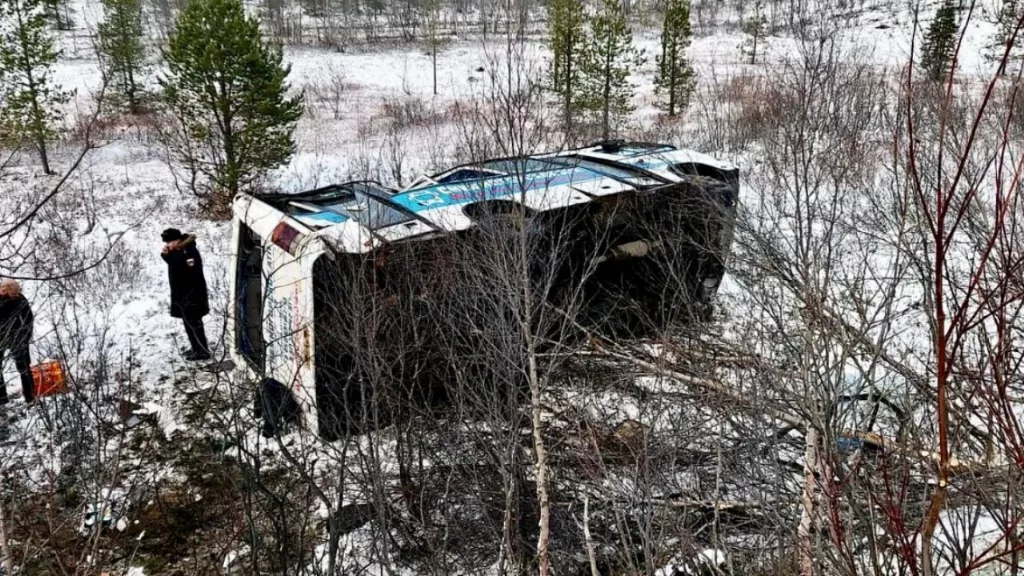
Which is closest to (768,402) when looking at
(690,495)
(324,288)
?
(690,495)

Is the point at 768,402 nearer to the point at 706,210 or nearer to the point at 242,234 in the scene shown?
the point at 706,210

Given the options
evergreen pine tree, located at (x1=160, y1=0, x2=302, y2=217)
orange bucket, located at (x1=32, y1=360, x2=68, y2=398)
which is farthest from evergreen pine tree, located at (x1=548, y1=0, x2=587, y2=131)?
orange bucket, located at (x1=32, y1=360, x2=68, y2=398)

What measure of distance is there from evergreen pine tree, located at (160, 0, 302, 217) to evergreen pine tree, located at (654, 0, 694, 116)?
14.2m

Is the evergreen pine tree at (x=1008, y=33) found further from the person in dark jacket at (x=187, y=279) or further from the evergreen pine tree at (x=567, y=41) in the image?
the evergreen pine tree at (x=567, y=41)

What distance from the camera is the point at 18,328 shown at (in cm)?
631

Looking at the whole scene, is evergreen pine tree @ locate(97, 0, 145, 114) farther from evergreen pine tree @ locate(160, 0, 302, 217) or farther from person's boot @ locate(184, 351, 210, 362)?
person's boot @ locate(184, 351, 210, 362)

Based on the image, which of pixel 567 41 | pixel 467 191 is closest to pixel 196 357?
pixel 467 191

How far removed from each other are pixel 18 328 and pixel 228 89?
7.50m

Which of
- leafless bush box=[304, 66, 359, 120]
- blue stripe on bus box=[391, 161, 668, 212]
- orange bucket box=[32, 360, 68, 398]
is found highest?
leafless bush box=[304, 66, 359, 120]

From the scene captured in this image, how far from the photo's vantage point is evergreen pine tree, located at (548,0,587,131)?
67.1 ft

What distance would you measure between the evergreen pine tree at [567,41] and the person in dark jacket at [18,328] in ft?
52.8

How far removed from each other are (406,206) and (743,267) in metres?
4.13

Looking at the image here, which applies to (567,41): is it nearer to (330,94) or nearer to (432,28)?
(330,94)

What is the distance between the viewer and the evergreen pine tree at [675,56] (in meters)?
22.5
